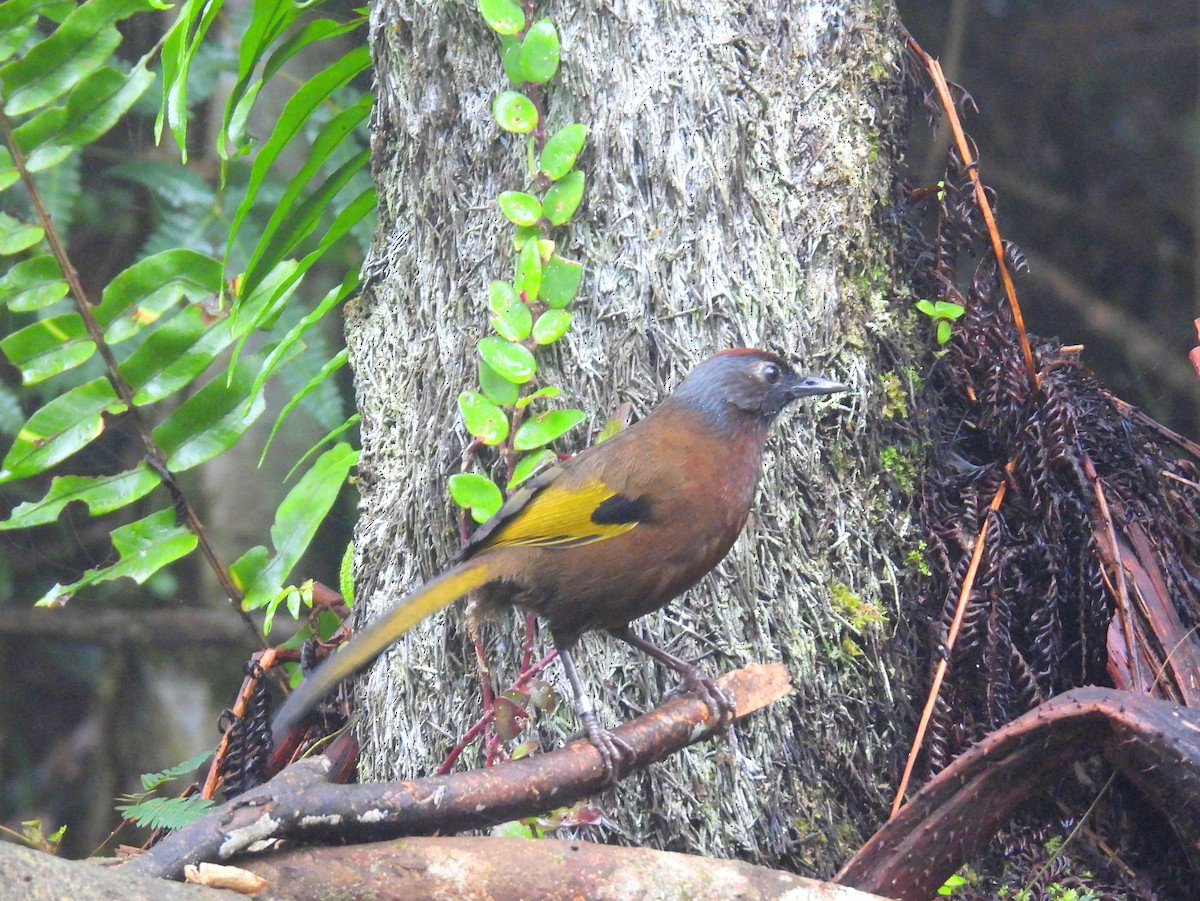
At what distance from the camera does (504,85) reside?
120 inches

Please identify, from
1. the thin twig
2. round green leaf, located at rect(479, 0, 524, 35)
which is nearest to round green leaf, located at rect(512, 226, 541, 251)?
round green leaf, located at rect(479, 0, 524, 35)

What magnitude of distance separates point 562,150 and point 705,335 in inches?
22.5

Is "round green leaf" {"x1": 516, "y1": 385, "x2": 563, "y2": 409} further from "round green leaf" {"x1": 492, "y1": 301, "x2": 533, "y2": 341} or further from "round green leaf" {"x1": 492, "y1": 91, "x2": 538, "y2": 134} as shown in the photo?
"round green leaf" {"x1": 492, "y1": 91, "x2": 538, "y2": 134}

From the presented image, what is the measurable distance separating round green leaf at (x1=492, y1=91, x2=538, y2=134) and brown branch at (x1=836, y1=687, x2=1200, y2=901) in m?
1.76

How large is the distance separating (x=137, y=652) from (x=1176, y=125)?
5.27 metres

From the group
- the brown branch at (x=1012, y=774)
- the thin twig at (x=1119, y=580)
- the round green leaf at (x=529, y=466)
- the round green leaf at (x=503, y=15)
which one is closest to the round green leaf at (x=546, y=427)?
the round green leaf at (x=529, y=466)

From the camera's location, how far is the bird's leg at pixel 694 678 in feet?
7.85

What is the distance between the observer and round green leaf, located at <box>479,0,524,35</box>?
111 inches

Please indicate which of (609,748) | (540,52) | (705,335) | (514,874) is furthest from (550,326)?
(514,874)

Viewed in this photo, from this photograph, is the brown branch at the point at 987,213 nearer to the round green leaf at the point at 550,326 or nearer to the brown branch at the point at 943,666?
the brown branch at the point at 943,666

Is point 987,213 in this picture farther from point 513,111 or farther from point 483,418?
point 483,418

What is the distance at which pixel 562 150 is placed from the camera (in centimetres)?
285

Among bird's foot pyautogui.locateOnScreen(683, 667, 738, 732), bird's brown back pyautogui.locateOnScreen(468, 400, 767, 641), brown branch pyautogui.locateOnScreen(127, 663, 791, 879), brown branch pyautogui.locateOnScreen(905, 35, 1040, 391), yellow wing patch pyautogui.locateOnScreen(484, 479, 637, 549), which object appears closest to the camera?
brown branch pyautogui.locateOnScreen(127, 663, 791, 879)

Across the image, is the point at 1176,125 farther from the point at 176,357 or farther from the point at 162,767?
the point at 162,767
